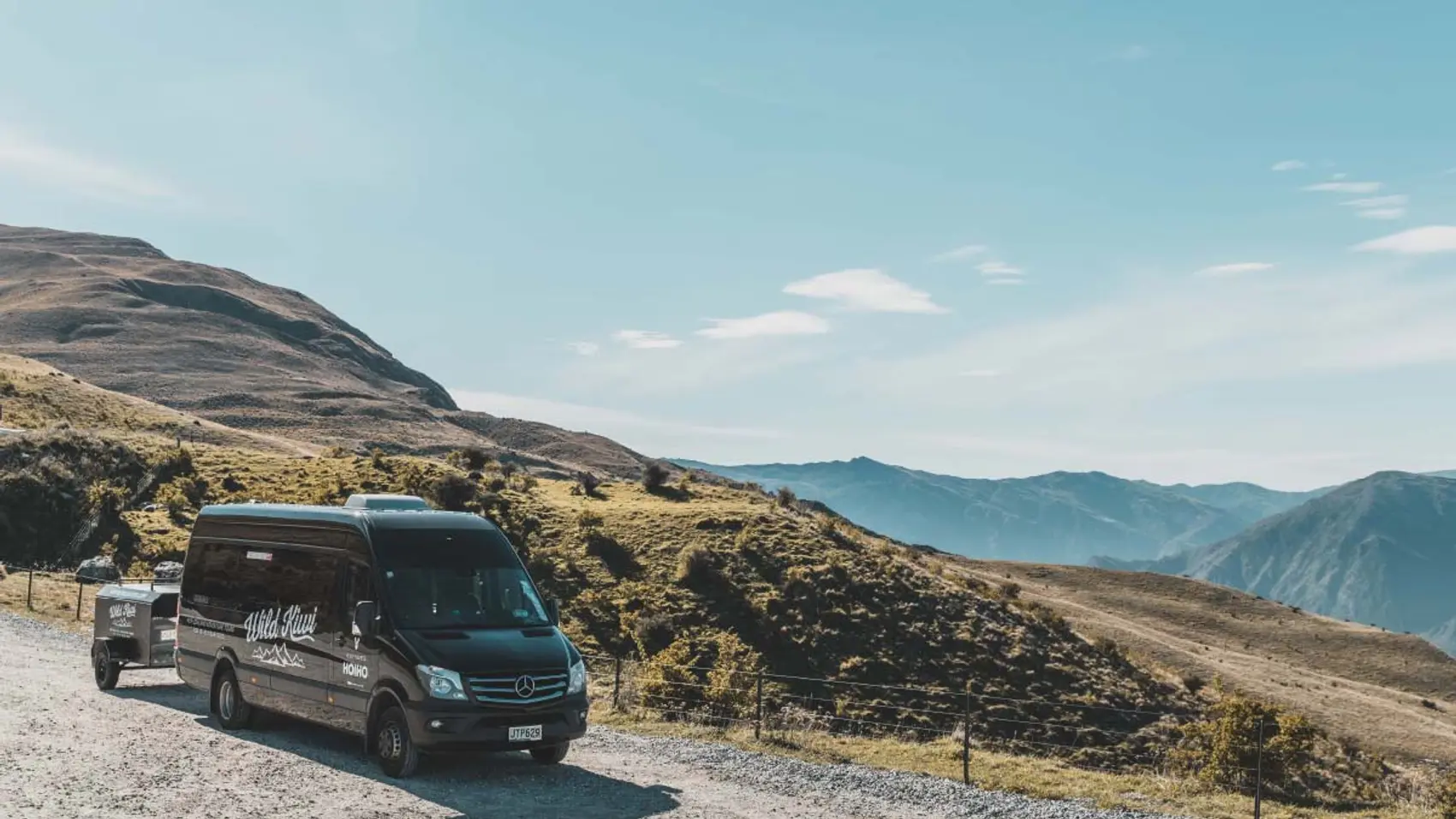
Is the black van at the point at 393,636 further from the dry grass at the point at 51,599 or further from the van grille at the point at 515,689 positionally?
the dry grass at the point at 51,599

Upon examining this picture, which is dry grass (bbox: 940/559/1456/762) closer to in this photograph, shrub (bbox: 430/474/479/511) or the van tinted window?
shrub (bbox: 430/474/479/511)

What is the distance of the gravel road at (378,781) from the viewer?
12766 millimetres

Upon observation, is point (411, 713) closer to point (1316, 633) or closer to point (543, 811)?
point (543, 811)

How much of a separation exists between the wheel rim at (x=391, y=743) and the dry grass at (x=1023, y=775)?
5.49 metres

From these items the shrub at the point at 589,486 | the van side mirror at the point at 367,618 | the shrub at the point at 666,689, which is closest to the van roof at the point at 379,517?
the van side mirror at the point at 367,618

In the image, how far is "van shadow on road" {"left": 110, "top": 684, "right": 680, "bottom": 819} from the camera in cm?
1295

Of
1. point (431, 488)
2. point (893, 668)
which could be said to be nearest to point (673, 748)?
point (893, 668)

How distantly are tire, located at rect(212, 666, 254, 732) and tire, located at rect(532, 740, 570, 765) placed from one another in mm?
4991

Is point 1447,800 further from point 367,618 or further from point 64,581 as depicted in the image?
point 64,581

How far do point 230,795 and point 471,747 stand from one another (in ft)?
9.07

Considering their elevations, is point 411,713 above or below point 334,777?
above

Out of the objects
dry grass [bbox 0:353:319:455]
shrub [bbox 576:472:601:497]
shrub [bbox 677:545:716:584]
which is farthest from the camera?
dry grass [bbox 0:353:319:455]

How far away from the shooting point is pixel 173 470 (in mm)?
69000

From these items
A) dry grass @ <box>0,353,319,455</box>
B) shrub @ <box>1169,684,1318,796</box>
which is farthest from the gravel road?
dry grass @ <box>0,353,319,455</box>
